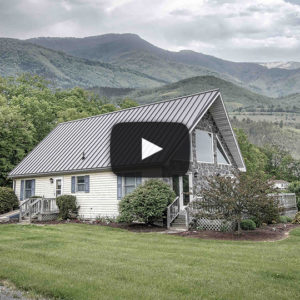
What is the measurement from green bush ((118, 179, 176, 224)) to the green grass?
3.29 m

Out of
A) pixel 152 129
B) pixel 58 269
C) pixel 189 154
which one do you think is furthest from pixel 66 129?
pixel 58 269

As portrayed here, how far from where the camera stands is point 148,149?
56.3 ft

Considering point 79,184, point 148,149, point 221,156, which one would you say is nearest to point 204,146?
point 221,156

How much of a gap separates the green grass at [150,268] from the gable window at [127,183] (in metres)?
5.85

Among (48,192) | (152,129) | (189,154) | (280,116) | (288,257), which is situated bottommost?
(288,257)

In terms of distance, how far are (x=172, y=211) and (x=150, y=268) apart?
8.44 m

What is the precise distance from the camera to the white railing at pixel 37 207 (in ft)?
63.9

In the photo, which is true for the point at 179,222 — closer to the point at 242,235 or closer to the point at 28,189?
the point at 242,235

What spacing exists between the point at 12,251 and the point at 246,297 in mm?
6279

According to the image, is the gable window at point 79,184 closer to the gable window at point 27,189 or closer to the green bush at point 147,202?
the gable window at point 27,189

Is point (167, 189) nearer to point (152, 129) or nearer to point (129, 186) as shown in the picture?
point (129, 186)

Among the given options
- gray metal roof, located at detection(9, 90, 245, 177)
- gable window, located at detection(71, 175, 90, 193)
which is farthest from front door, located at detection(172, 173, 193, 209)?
gable window, located at detection(71, 175, 90, 193)

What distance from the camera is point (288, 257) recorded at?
362 inches

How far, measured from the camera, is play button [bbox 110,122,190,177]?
53.8 ft
